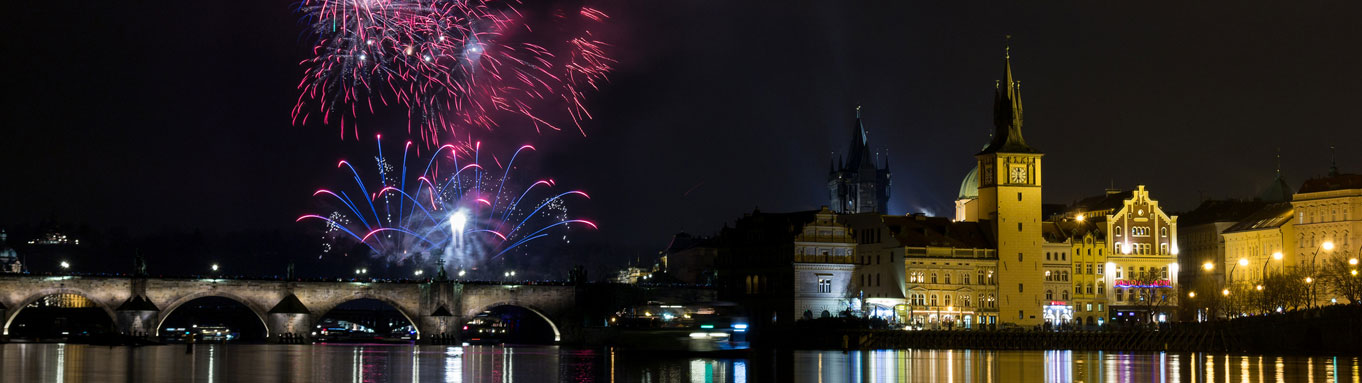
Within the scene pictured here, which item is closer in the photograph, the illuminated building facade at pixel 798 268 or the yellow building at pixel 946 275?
the yellow building at pixel 946 275

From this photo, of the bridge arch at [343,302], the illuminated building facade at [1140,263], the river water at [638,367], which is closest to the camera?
the river water at [638,367]

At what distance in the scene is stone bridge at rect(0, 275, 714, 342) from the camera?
116000mm

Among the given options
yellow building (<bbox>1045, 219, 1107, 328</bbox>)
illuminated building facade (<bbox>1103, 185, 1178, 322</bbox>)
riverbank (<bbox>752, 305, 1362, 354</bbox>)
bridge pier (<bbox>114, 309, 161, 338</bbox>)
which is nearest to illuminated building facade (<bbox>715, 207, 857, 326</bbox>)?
riverbank (<bbox>752, 305, 1362, 354</bbox>)

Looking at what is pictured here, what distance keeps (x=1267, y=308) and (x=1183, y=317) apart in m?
20.2

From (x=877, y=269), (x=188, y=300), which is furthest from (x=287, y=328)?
(x=877, y=269)

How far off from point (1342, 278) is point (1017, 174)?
85.2 feet

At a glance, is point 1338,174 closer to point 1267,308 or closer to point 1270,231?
point 1270,231

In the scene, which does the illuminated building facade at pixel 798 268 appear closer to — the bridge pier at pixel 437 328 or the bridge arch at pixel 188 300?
the bridge pier at pixel 437 328

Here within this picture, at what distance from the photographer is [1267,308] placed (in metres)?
117

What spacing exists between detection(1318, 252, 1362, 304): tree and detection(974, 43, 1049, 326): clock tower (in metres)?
21.1

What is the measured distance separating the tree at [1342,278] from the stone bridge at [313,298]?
4411 cm

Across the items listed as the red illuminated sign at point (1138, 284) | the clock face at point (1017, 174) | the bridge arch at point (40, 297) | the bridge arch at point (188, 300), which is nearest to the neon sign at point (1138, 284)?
the red illuminated sign at point (1138, 284)

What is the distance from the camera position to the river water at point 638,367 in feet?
210

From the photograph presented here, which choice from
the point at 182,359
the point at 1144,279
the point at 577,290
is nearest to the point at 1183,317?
the point at 1144,279
